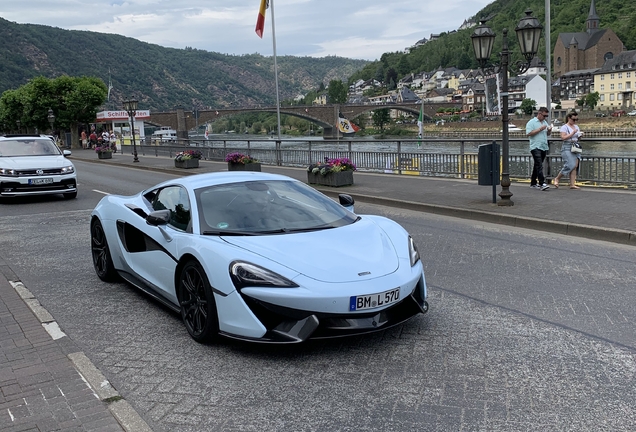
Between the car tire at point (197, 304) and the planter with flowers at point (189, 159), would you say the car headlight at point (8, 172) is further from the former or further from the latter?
the car tire at point (197, 304)

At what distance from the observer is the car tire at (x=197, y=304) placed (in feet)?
15.6

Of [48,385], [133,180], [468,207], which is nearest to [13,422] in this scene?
[48,385]

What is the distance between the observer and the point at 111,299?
6516mm

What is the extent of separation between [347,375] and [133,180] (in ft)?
64.2

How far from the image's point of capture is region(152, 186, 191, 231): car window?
5520 mm

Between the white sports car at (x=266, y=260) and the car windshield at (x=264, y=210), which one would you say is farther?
the car windshield at (x=264, y=210)

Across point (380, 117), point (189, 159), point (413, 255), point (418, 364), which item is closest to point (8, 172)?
point (189, 159)

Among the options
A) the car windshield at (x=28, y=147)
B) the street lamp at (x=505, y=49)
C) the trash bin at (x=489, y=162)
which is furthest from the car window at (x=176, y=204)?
the car windshield at (x=28, y=147)

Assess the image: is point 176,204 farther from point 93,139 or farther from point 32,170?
point 93,139

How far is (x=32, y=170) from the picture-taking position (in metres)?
15.3

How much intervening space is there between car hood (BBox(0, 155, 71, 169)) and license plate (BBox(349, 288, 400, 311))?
13240mm

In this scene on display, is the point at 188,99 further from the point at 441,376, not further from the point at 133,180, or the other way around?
the point at 441,376

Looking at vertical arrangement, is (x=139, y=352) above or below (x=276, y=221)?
below

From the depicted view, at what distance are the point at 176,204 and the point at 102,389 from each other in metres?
2.17
